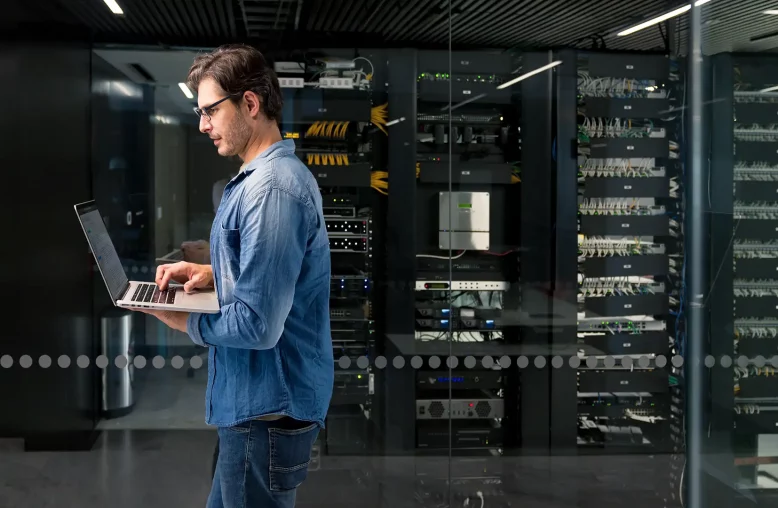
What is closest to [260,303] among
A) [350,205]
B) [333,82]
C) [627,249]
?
[350,205]

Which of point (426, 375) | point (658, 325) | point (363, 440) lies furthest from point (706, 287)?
point (363, 440)

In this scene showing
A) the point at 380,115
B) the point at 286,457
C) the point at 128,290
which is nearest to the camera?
the point at 286,457

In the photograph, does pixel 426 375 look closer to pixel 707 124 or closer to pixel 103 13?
pixel 707 124

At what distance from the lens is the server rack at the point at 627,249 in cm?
347

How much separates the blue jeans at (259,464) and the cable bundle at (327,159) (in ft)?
6.43

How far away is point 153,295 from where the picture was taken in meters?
1.66

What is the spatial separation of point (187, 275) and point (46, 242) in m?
1.69

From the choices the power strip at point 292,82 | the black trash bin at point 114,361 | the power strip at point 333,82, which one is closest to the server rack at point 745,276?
the power strip at point 333,82

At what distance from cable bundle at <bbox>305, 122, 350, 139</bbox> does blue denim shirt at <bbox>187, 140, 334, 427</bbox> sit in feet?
5.66

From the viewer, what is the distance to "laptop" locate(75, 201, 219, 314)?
151 cm

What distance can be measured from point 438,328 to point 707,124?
57.7 inches

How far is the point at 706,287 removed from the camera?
9.87ft

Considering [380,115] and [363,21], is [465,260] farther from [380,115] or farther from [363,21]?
[363,21]

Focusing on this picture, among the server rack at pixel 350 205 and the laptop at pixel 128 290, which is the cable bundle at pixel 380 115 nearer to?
the server rack at pixel 350 205
